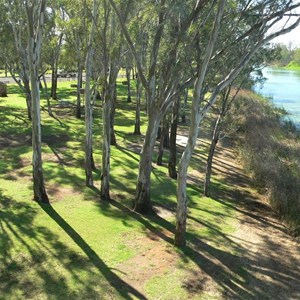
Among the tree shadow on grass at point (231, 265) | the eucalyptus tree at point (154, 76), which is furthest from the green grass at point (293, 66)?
the tree shadow on grass at point (231, 265)

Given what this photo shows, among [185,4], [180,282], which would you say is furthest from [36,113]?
[180,282]

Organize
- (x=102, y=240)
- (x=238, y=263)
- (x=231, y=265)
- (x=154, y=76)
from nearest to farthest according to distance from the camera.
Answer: (x=231, y=265), (x=238, y=263), (x=102, y=240), (x=154, y=76)

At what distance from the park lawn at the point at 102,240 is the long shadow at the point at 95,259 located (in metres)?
0.02

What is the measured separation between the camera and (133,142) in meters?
24.1

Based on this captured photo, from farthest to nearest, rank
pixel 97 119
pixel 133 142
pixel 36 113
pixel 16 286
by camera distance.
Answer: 1. pixel 97 119
2. pixel 133 142
3. pixel 36 113
4. pixel 16 286

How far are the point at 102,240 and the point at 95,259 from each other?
1.15 m

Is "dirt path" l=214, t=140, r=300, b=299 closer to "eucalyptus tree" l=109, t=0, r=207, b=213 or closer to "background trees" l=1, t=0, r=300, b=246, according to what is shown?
"background trees" l=1, t=0, r=300, b=246

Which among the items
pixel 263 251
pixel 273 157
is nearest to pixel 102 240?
pixel 263 251

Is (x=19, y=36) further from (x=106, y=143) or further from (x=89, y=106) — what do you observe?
(x=106, y=143)

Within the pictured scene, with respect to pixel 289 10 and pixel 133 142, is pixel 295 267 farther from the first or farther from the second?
pixel 133 142

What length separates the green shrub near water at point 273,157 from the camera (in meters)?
14.8

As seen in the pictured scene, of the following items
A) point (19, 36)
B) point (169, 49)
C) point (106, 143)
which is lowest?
point (106, 143)

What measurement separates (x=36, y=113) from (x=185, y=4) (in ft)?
19.1

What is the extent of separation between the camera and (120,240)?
11.3 meters
